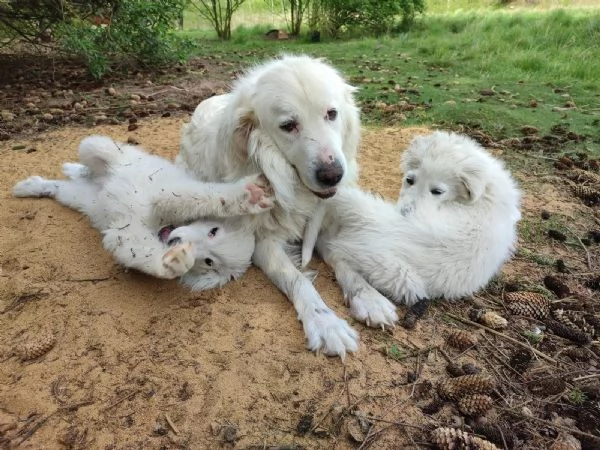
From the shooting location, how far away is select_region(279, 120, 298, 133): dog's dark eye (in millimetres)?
3002

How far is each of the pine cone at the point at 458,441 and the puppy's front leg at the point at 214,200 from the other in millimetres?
1686

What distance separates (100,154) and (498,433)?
3.28m

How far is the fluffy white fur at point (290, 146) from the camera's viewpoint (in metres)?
2.89

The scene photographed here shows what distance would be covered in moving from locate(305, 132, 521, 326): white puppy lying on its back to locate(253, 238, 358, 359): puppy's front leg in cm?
21

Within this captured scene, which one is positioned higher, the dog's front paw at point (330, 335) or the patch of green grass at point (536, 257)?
the dog's front paw at point (330, 335)

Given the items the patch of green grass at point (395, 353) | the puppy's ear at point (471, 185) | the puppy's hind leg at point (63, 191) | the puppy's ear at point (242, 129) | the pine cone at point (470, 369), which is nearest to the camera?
the pine cone at point (470, 369)

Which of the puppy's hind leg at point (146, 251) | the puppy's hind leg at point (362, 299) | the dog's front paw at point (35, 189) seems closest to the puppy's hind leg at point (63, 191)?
the dog's front paw at point (35, 189)

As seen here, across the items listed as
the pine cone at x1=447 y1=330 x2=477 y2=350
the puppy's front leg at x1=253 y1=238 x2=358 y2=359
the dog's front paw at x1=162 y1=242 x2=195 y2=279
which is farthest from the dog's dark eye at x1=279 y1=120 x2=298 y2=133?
the pine cone at x1=447 y1=330 x2=477 y2=350

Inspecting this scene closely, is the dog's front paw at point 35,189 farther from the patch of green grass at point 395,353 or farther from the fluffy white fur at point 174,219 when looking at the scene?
the patch of green grass at point 395,353

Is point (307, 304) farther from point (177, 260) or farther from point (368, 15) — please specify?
point (368, 15)

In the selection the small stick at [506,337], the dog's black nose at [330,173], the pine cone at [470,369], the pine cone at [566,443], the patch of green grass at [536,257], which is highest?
the dog's black nose at [330,173]

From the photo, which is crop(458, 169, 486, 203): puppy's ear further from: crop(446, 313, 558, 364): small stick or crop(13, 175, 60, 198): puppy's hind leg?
crop(13, 175, 60, 198): puppy's hind leg

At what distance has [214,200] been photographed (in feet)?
10.2

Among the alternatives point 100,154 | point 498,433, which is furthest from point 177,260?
point 498,433
